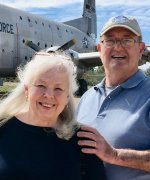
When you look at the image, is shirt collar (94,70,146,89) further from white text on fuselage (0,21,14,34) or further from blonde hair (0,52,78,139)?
white text on fuselage (0,21,14,34)

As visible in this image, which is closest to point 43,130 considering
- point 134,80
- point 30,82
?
point 30,82

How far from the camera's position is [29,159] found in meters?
2.19

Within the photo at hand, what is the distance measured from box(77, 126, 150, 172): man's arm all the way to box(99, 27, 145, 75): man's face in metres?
0.76

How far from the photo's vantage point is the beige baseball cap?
9.66 ft

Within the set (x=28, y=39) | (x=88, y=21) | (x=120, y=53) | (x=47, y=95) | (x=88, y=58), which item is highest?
(x=88, y=21)

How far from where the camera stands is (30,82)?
231 centimetres

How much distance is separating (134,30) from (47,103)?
1015mm

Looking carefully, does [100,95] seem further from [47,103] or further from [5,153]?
[5,153]

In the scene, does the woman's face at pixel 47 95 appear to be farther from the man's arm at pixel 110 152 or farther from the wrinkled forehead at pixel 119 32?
the wrinkled forehead at pixel 119 32

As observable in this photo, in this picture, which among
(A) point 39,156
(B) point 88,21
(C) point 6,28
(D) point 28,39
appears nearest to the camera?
(A) point 39,156

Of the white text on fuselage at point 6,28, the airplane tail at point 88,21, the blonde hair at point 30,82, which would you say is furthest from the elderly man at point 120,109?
the airplane tail at point 88,21

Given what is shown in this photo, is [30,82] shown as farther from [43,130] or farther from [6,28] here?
[6,28]

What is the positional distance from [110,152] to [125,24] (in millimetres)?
986

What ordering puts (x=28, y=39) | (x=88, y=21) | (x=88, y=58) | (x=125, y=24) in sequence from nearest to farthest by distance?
1. (x=125, y=24)
2. (x=28, y=39)
3. (x=88, y=58)
4. (x=88, y=21)
